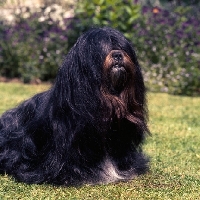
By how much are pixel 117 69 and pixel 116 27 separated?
8.49 metres

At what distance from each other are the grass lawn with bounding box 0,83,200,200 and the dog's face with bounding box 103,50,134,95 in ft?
2.91

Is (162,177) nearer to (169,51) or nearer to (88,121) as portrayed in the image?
(88,121)

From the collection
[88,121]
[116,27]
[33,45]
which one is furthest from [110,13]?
[88,121]

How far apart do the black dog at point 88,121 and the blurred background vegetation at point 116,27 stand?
7.53 m

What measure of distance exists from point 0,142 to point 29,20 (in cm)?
972

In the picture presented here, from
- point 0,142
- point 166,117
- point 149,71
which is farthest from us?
point 149,71

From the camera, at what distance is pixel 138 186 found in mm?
5242

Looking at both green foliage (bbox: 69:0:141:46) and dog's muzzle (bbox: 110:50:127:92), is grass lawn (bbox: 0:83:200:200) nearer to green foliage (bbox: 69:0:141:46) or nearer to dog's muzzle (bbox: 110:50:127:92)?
dog's muzzle (bbox: 110:50:127:92)

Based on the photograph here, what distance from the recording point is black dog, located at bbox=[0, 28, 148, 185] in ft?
15.9

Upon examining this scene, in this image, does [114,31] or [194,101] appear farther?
[194,101]

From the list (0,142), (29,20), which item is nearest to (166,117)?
(0,142)

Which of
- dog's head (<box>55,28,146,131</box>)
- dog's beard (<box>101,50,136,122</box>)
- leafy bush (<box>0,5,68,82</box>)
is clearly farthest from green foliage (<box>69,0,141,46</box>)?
dog's beard (<box>101,50,136,122</box>)

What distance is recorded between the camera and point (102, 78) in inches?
189

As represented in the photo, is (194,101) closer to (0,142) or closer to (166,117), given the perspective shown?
(166,117)
